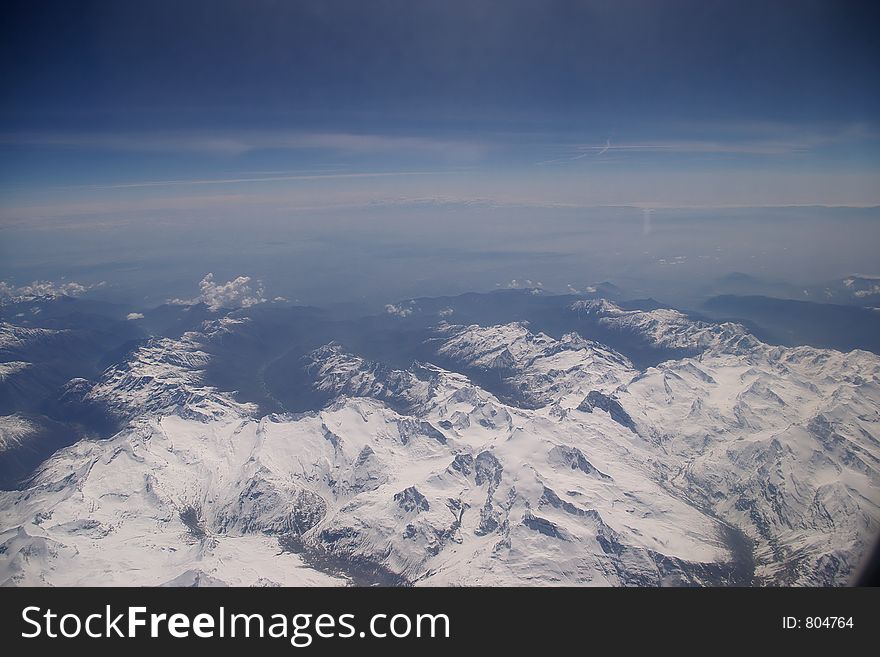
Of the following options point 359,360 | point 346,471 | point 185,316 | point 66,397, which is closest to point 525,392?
point 359,360

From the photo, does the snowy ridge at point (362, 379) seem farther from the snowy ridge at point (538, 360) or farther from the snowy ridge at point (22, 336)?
the snowy ridge at point (22, 336)

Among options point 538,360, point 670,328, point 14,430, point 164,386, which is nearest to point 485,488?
point 538,360

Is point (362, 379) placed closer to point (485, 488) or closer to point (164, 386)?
point (164, 386)

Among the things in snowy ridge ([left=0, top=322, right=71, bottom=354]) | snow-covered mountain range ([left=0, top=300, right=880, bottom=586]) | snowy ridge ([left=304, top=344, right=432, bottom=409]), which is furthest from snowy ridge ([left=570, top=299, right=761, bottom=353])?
snowy ridge ([left=0, top=322, right=71, bottom=354])

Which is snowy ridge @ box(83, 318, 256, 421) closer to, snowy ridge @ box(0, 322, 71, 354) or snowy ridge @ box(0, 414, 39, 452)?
snowy ridge @ box(0, 414, 39, 452)

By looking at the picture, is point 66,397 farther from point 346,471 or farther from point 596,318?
point 596,318

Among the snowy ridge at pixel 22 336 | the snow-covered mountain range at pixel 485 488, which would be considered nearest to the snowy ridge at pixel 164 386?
the snow-covered mountain range at pixel 485 488

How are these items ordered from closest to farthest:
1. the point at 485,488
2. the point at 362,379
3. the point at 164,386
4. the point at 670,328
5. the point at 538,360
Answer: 1. the point at 485,488
2. the point at 164,386
3. the point at 362,379
4. the point at 538,360
5. the point at 670,328

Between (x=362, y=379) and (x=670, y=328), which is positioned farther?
(x=670, y=328)

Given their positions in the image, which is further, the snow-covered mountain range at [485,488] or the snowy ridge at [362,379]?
the snowy ridge at [362,379]
